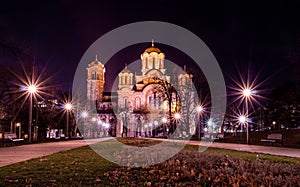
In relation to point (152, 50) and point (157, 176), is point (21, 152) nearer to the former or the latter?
point (157, 176)

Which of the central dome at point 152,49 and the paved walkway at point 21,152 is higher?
the central dome at point 152,49

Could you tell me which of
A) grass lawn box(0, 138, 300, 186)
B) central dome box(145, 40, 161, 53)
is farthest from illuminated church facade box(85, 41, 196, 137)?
grass lawn box(0, 138, 300, 186)

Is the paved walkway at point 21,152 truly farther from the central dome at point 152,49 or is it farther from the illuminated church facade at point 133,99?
the central dome at point 152,49

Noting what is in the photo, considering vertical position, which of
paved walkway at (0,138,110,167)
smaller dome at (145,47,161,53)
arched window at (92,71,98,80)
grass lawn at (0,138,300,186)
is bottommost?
paved walkway at (0,138,110,167)

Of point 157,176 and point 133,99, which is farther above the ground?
point 133,99

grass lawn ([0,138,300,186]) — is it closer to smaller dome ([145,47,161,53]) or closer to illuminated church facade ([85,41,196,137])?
illuminated church facade ([85,41,196,137])

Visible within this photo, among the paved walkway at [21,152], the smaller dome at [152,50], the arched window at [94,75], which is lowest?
the paved walkway at [21,152]

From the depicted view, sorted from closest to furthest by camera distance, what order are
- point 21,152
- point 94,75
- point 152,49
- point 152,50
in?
point 21,152
point 152,50
point 152,49
point 94,75

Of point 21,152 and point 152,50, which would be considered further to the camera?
point 152,50

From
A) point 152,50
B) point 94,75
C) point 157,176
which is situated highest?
point 152,50

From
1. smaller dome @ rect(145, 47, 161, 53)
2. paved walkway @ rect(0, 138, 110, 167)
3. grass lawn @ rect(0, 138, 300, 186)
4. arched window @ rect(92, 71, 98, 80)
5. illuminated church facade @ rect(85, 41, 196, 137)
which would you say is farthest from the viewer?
arched window @ rect(92, 71, 98, 80)

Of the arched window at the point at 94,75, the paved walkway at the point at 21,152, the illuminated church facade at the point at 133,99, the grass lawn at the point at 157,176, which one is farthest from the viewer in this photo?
the arched window at the point at 94,75

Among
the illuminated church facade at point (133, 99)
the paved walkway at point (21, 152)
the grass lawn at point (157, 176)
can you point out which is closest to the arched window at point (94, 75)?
the illuminated church facade at point (133, 99)

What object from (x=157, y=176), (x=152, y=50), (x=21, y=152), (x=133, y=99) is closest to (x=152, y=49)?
(x=152, y=50)
